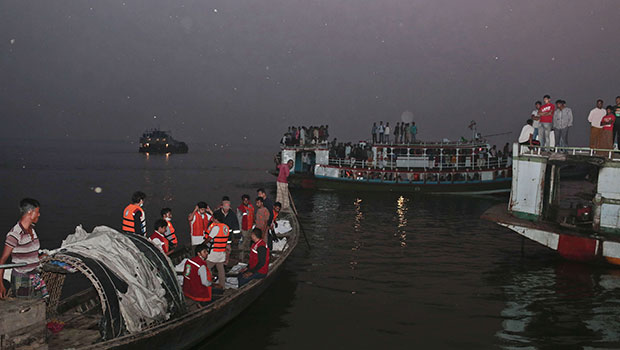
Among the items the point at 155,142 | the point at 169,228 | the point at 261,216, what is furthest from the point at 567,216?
the point at 155,142

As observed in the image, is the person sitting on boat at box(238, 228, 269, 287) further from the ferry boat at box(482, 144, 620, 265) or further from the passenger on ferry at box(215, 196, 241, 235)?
the ferry boat at box(482, 144, 620, 265)

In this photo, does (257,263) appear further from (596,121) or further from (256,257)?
(596,121)

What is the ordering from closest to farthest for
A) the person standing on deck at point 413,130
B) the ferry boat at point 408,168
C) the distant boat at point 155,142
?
the ferry boat at point 408,168 → the person standing on deck at point 413,130 → the distant boat at point 155,142

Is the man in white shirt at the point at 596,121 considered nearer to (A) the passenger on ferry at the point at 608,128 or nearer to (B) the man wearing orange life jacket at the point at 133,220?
(A) the passenger on ferry at the point at 608,128

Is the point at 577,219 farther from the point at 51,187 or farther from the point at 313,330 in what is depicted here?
the point at 51,187

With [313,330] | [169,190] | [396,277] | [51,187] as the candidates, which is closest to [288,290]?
[313,330]

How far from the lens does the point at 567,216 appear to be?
17.5 meters

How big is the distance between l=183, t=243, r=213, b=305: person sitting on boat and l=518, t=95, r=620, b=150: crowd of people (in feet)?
43.3

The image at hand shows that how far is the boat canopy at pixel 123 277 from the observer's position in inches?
272

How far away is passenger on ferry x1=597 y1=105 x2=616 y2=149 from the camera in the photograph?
16.2 metres

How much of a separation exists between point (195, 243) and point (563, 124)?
14406 millimetres

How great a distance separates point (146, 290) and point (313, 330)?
4.34m

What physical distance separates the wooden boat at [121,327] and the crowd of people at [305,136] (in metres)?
31.2

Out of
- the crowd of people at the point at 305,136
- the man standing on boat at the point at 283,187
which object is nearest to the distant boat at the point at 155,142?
the crowd of people at the point at 305,136
